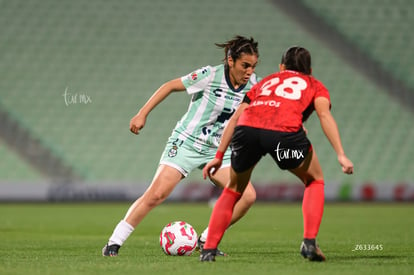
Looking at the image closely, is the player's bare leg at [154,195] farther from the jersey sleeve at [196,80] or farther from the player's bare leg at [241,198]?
the jersey sleeve at [196,80]

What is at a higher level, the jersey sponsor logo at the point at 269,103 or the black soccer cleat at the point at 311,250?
the jersey sponsor logo at the point at 269,103

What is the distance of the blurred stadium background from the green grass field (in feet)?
12.8

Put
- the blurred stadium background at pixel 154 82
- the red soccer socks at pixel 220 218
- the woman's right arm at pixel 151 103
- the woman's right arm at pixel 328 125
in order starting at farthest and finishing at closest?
the blurred stadium background at pixel 154 82 → the woman's right arm at pixel 151 103 → the red soccer socks at pixel 220 218 → the woman's right arm at pixel 328 125

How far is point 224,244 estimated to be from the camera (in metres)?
7.88

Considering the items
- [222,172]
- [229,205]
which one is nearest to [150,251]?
[222,172]

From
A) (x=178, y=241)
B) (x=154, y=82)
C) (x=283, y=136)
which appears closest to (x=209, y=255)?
(x=178, y=241)

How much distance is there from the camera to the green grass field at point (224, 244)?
5.23 m

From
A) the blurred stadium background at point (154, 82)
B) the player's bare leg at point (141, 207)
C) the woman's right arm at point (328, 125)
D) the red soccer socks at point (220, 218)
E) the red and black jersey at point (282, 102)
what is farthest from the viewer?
the blurred stadium background at point (154, 82)

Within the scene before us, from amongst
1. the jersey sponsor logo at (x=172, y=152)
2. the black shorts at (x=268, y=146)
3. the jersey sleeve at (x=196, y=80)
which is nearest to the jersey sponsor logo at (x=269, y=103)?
the black shorts at (x=268, y=146)

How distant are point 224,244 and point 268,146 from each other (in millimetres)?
2842

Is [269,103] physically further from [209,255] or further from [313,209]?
[209,255]

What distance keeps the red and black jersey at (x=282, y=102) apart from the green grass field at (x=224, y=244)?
3.32ft

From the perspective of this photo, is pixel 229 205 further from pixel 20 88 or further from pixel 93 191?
pixel 20 88

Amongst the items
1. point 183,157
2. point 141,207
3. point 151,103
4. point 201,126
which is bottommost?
point 141,207
